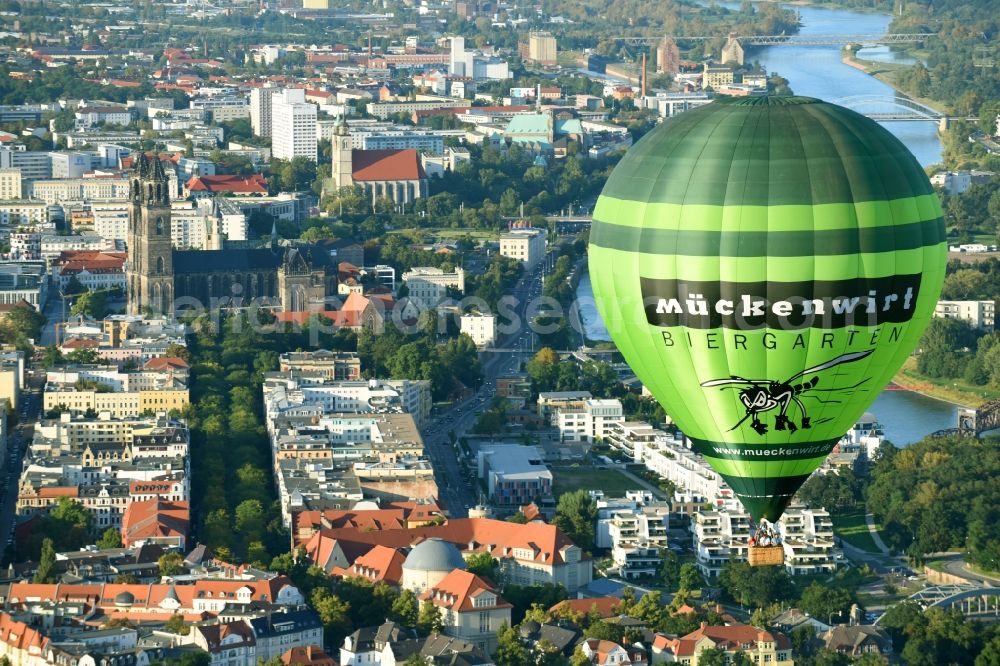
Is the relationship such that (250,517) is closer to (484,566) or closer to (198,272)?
(484,566)

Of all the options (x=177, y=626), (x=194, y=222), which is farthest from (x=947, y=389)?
(x=177, y=626)

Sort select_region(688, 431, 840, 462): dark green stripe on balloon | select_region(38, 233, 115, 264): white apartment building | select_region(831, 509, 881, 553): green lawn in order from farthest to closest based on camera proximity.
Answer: select_region(38, 233, 115, 264): white apartment building
select_region(831, 509, 881, 553): green lawn
select_region(688, 431, 840, 462): dark green stripe on balloon

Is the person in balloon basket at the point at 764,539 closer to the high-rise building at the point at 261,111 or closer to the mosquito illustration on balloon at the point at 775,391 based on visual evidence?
the mosquito illustration on balloon at the point at 775,391

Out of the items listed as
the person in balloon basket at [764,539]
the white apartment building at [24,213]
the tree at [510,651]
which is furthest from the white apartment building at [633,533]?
the white apartment building at [24,213]

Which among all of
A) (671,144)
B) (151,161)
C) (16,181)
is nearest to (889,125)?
(16,181)

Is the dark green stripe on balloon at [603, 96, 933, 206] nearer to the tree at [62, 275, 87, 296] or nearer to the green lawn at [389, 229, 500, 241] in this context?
the tree at [62, 275, 87, 296]

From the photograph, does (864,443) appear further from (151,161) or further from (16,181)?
(16,181)

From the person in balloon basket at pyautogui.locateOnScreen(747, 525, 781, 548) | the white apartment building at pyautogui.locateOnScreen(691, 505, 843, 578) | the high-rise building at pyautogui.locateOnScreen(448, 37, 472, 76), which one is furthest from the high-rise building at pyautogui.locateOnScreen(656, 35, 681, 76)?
the person in balloon basket at pyautogui.locateOnScreen(747, 525, 781, 548)
